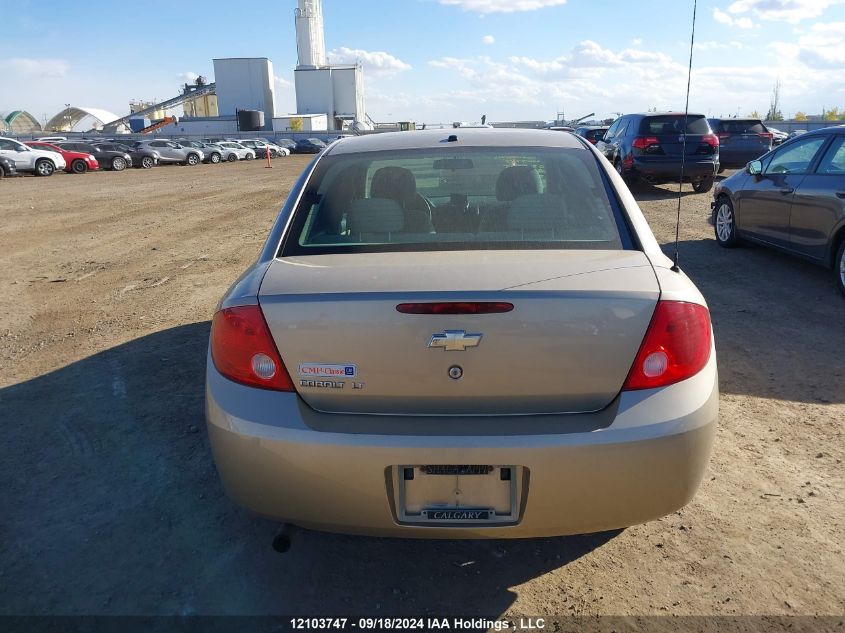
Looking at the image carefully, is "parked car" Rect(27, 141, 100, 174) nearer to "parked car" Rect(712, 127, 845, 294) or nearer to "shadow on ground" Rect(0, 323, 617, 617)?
"parked car" Rect(712, 127, 845, 294)

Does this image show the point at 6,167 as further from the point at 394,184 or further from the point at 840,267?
the point at 840,267

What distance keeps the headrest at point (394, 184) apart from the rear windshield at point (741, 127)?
17355 mm

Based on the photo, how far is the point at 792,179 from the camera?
271 inches

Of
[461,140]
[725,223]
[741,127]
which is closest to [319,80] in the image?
[741,127]

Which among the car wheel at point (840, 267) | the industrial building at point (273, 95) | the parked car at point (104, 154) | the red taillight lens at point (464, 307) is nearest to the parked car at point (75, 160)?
the parked car at point (104, 154)

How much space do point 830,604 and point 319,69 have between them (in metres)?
91.2

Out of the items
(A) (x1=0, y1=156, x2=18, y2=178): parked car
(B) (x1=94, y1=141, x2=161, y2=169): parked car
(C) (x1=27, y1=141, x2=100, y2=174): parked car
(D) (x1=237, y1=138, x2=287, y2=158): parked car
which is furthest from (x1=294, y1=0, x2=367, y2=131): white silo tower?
(A) (x1=0, y1=156, x2=18, y2=178): parked car

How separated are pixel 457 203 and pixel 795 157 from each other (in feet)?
18.2

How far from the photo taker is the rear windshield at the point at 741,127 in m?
17.7

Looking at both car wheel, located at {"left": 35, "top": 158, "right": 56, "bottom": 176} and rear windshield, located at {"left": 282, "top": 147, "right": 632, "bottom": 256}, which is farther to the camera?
car wheel, located at {"left": 35, "top": 158, "right": 56, "bottom": 176}

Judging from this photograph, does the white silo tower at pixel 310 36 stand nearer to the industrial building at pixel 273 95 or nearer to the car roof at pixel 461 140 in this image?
the industrial building at pixel 273 95

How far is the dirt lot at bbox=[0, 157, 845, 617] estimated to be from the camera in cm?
246

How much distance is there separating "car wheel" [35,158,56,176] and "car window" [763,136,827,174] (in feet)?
92.9

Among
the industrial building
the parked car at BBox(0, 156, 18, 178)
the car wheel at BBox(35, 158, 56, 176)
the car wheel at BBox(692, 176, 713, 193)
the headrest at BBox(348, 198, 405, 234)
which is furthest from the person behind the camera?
the industrial building
